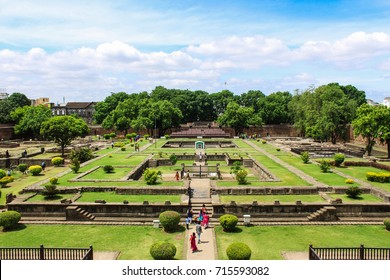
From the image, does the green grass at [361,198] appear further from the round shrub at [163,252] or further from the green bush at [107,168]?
the green bush at [107,168]

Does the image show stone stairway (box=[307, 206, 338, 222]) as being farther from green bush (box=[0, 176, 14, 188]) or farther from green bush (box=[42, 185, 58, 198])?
green bush (box=[0, 176, 14, 188])

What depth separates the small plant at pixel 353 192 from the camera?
21.6 m

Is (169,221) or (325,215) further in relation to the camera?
(325,215)

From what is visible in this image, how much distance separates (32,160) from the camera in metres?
38.1

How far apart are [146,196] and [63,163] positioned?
18.3 metres

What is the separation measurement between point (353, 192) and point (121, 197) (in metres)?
13.9

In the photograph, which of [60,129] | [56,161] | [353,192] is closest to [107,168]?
[56,161]

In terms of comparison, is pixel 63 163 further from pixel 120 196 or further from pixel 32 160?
pixel 120 196

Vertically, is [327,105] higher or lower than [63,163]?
higher

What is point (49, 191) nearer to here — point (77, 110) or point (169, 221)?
point (169, 221)

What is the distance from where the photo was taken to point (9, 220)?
17.5 m

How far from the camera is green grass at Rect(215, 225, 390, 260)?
15.3 m

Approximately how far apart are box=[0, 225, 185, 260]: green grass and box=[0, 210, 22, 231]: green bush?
1.28 feet
